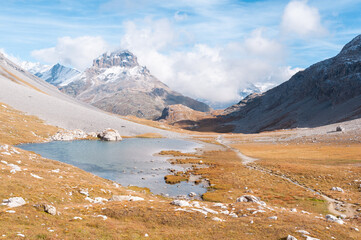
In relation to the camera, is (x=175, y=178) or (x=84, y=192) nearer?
(x=84, y=192)

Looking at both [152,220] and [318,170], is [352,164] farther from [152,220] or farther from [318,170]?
[152,220]

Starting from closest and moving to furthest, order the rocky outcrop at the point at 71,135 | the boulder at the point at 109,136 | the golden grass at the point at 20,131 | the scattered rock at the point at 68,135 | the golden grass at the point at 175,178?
the golden grass at the point at 175,178, the golden grass at the point at 20,131, the scattered rock at the point at 68,135, the rocky outcrop at the point at 71,135, the boulder at the point at 109,136

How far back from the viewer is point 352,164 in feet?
200

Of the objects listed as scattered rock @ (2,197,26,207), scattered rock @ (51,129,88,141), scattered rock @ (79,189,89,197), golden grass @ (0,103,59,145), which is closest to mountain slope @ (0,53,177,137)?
scattered rock @ (51,129,88,141)

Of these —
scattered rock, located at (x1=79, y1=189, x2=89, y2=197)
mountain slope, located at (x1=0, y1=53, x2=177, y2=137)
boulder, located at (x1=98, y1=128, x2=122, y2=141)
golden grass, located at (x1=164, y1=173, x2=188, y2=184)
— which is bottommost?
golden grass, located at (x1=164, y1=173, x2=188, y2=184)

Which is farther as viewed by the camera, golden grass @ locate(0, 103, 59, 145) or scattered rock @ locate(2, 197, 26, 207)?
golden grass @ locate(0, 103, 59, 145)

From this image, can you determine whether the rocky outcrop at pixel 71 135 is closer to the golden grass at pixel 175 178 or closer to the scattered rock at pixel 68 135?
the scattered rock at pixel 68 135

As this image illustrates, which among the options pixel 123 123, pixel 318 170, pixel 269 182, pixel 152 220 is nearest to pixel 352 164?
pixel 318 170

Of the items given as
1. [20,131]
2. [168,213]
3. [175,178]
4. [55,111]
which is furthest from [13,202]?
[55,111]

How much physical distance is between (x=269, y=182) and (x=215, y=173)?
14863 mm

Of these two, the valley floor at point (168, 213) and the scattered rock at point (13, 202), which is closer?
the valley floor at point (168, 213)

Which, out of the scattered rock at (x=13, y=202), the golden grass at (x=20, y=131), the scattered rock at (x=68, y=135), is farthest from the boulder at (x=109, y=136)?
the scattered rock at (x=13, y=202)

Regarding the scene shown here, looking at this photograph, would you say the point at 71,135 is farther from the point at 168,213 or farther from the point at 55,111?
the point at 168,213

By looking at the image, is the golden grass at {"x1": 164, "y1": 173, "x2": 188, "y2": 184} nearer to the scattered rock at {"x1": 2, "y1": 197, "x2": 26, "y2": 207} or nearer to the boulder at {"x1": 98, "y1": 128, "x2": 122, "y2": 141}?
the scattered rock at {"x1": 2, "y1": 197, "x2": 26, "y2": 207}
